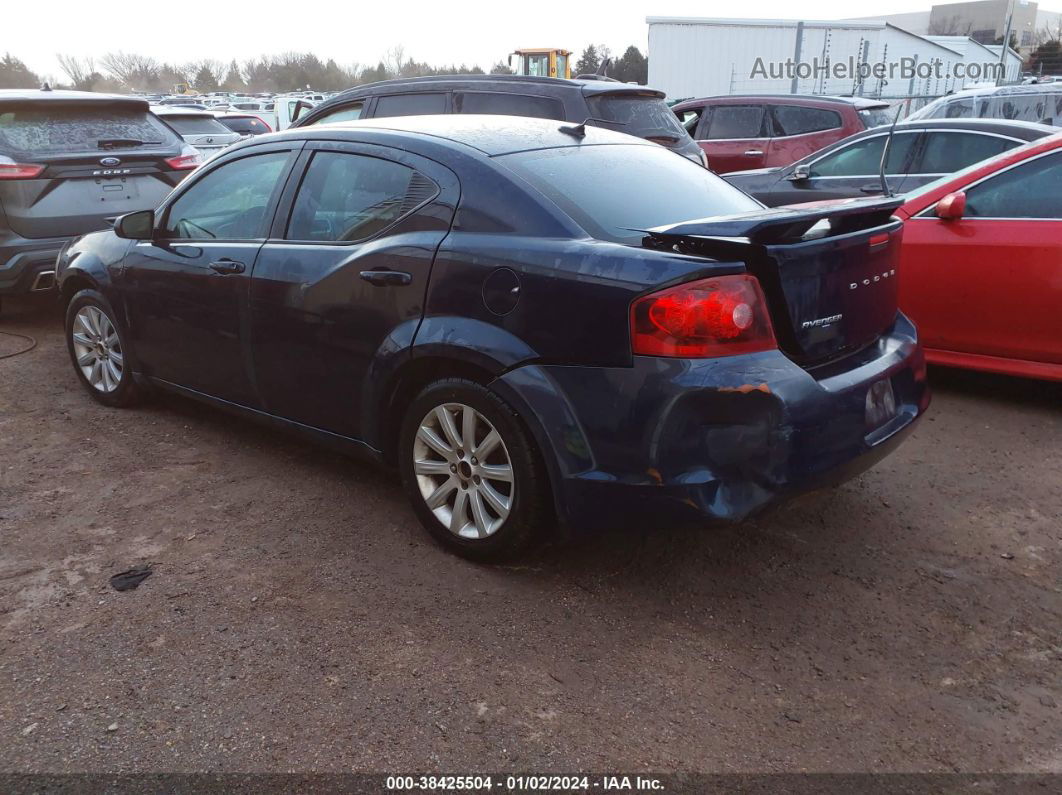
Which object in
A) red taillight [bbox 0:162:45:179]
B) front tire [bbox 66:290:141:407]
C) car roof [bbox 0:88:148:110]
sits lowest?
front tire [bbox 66:290:141:407]

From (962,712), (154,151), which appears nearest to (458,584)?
(962,712)

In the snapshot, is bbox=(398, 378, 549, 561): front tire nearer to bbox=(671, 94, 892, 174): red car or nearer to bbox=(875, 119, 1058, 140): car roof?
bbox=(875, 119, 1058, 140): car roof

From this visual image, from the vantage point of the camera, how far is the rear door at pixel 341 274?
3.43 meters

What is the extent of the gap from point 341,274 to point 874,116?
9702mm

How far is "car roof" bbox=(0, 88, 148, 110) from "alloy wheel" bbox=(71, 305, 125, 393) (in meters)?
2.42

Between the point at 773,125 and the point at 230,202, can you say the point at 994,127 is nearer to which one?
the point at 773,125

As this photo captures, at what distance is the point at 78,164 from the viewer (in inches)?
262

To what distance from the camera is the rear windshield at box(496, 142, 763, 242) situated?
10.6 ft

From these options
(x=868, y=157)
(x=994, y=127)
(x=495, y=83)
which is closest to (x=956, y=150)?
(x=994, y=127)

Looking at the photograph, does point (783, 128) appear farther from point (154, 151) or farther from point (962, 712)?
point (962, 712)

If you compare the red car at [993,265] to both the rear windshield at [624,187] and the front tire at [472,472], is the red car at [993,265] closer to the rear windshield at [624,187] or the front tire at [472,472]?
the rear windshield at [624,187]

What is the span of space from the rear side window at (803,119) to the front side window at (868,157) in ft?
11.5

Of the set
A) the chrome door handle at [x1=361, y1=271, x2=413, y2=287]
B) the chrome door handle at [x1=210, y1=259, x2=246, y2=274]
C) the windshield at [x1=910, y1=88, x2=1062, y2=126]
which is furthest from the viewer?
the windshield at [x1=910, y1=88, x2=1062, y2=126]

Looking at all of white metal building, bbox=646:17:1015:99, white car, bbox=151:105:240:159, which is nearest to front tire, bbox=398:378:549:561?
white car, bbox=151:105:240:159
